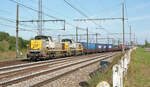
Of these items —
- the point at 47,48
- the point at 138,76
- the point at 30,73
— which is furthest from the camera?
the point at 47,48

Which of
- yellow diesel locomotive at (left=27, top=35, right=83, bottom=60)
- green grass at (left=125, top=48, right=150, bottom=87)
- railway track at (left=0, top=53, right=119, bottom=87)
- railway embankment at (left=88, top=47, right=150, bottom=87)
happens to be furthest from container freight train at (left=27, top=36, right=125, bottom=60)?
green grass at (left=125, top=48, right=150, bottom=87)

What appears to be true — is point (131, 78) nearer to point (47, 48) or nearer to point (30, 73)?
point (30, 73)

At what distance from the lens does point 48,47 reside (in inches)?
802

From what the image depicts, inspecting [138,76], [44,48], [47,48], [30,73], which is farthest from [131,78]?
[47,48]

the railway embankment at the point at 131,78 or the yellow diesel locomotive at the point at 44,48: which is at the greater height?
the yellow diesel locomotive at the point at 44,48

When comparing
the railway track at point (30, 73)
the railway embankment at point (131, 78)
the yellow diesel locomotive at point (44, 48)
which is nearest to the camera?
the railway embankment at point (131, 78)

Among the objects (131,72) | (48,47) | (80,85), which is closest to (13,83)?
(80,85)

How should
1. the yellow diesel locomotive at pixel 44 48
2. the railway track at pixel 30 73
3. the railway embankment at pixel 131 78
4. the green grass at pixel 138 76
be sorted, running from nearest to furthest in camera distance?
1. the railway embankment at pixel 131 78
2. the green grass at pixel 138 76
3. the railway track at pixel 30 73
4. the yellow diesel locomotive at pixel 44 48

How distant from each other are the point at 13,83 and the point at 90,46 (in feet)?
112

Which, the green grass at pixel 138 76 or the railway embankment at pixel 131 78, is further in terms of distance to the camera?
the green grass at pixel 138 76

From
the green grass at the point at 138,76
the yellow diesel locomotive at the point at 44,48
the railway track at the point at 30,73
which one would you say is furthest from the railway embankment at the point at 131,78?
the yellow diesel locomotive at the point at 44,48

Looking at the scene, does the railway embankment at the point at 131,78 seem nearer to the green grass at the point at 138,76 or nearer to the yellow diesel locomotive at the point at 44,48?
the green grass at the point at 138,76

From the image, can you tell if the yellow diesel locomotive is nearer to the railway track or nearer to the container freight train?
the container freight train

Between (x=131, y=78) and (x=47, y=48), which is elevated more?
(x=47, y=48)
